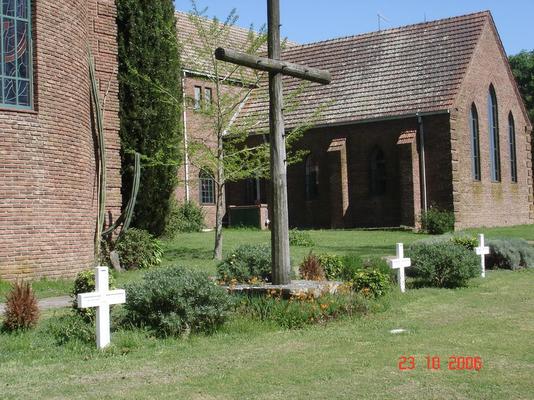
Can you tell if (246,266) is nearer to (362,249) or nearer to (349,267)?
(349,267)

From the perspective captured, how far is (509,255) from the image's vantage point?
17234 millimetres

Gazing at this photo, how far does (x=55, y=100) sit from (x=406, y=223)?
19.6m

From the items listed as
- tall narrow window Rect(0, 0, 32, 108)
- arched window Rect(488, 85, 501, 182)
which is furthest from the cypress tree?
arched window Rect(488, 85, 501, 182)

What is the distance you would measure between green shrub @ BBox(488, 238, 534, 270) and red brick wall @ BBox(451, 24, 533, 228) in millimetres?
13223

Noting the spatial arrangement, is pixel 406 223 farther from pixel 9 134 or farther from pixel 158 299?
pixel 158 299

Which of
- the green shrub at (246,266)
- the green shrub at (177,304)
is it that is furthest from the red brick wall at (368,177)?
the green shrub at (177,304)

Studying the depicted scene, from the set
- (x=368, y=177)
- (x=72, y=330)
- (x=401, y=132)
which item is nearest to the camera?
(x=72, y=330)

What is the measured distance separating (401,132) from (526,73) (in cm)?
3686

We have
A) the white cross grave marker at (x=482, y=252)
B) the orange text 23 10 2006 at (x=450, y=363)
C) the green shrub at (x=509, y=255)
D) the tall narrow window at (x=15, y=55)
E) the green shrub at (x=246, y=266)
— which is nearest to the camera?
the orange text 23 10 2006 at (x=450, y=363)

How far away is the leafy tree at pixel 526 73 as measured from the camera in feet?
208

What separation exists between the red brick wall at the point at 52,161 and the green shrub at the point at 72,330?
475 cm

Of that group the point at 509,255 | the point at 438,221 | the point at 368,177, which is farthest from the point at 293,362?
the point at 368,177

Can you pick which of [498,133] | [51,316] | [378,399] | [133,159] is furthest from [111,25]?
[498,133]

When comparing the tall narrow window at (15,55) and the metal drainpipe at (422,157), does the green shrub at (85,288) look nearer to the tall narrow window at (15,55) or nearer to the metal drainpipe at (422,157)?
the tall narrow window at (15,55)
